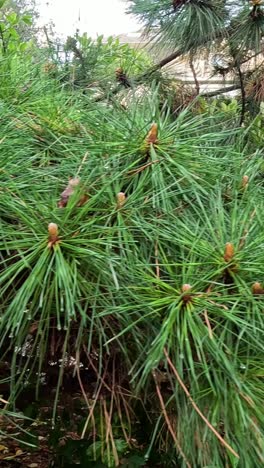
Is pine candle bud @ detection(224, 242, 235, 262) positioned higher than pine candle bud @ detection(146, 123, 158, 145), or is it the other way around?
pine candle bud @ detection(146, 123, 158, 145)

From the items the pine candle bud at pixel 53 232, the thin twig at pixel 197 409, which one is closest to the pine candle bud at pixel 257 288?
the thin twig at pixel 197 409

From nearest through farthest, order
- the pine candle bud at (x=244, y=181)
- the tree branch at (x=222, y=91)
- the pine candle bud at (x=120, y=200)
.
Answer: the pine candle bud at (x=120, y=200) → the pine candle bud at (x=244, y=181) → the tree branch at (x=222, y=91)

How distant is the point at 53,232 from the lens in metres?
0.61

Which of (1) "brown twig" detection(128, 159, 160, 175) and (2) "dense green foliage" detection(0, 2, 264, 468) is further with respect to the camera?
(1) "brown twig" detection(128, 159, 160, 175)

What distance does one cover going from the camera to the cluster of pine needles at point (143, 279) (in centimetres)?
59

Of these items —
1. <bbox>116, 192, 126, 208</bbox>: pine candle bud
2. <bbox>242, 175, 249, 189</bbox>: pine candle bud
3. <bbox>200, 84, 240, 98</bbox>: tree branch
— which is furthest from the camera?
<bbox>200, 84, 240, 98</bbox>: tree branch

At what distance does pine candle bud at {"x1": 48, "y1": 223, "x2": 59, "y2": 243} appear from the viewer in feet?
1.99

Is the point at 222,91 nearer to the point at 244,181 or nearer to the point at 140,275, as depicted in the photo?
the point at 244,181

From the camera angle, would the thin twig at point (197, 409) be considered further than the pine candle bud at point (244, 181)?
No

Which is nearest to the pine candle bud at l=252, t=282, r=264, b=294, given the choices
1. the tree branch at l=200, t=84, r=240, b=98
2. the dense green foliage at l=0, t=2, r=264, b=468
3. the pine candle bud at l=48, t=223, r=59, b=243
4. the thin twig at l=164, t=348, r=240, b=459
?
the dense green foliage at l=0, t=2, r=264, b=468

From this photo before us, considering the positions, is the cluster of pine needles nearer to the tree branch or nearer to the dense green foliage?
the dense green foliage

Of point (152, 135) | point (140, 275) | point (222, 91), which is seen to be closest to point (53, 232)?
point (140, 275)

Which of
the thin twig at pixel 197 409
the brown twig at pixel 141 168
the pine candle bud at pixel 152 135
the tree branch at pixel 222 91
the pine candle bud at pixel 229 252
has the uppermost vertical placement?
the tree branch at pixel 222 91

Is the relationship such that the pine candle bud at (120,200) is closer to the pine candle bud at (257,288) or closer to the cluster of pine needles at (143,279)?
the cluster of pine needles at (143,279)
